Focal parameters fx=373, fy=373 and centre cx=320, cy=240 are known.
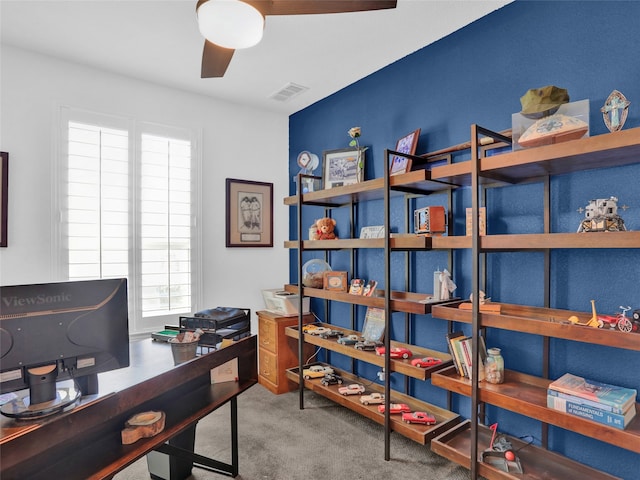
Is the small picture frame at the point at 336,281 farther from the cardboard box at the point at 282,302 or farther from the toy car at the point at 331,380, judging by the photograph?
the toy car at the point at 331,380

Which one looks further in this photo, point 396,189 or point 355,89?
point 355,89

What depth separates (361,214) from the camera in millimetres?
3367

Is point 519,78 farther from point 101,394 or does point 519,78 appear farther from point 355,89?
point 101,394

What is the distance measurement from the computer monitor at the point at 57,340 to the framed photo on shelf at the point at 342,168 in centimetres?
217

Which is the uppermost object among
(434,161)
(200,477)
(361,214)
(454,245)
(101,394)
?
(434,161)

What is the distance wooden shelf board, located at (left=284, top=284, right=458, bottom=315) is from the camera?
232 centimetres

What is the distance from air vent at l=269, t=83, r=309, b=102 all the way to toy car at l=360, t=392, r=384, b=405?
273cm

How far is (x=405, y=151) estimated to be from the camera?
2.82m

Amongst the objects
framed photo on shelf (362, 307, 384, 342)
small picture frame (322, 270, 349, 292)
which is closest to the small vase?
small picture frame (322, 270, 349, 292)

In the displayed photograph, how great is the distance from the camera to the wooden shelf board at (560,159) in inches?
62.1

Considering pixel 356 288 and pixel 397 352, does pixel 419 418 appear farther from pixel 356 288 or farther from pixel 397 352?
pixel 356 288

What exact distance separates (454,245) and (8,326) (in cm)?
203

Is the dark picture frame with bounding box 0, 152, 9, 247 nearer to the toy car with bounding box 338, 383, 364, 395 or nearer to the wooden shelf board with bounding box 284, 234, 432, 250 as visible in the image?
the wooden shelf board with bounding box 284, 234, 432, 250

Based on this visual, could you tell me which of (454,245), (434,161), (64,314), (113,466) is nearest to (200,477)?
(113,466)
